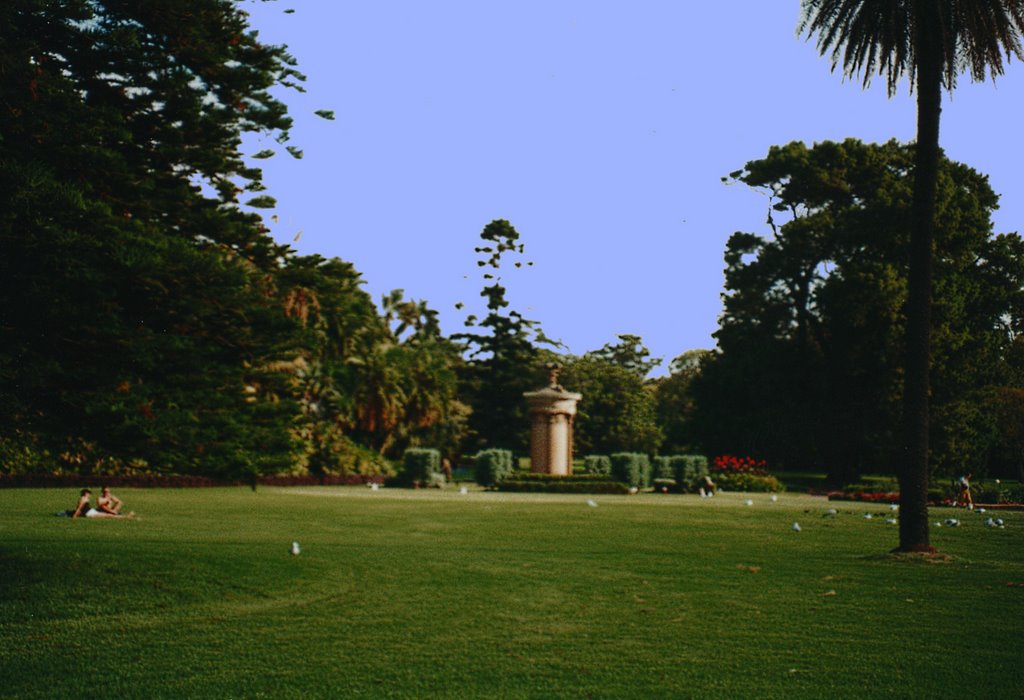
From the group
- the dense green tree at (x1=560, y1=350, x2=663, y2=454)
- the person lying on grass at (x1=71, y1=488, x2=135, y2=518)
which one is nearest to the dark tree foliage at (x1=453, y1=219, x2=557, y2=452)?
the dense green tree at (x1=560, y1=350, x2=663, y2=454)

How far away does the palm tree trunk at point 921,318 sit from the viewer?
15.5 m

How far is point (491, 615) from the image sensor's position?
9.92m

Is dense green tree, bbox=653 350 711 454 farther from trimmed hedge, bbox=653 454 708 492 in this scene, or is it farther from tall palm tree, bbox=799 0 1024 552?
tall palm tree, bbox=799 0 1024 552

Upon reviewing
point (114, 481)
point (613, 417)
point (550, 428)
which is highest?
point (613, 417)

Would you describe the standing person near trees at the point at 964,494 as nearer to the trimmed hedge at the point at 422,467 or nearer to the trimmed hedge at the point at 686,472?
the trimmed hedge at the point at 686,472

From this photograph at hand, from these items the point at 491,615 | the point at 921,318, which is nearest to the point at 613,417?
the point at 921,318

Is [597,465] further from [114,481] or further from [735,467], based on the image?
[114,481]

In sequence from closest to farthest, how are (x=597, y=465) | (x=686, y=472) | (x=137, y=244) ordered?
(x=137, y=244) → (x=686, y=472) → (x=597, y=465)

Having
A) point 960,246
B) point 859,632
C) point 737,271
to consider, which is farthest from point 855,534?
point 737,271

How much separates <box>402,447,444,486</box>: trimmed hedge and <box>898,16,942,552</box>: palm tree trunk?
28858 mm

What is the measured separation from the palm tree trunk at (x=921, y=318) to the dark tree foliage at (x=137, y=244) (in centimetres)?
996

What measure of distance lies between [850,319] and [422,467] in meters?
19.8

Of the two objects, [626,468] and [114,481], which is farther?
[626,468]

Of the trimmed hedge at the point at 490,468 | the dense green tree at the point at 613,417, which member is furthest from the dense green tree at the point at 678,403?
the trimmed hedge at the point at 490,468
